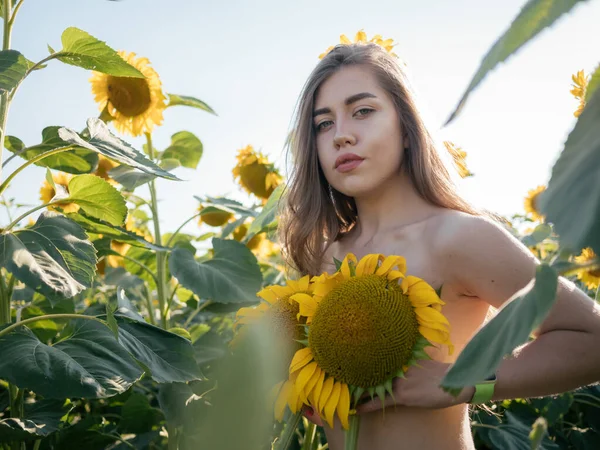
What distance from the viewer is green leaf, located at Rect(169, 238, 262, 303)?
4.99ft

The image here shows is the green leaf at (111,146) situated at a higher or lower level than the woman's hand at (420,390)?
higher

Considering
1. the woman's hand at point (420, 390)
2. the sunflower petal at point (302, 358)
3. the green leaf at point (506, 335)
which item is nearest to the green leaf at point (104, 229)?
the sunflower petal at point (302, 358)

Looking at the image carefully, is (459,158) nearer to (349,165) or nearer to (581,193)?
(349,165)

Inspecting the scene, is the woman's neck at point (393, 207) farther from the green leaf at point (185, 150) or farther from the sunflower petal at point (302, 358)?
the green leaf at point (185, 150)

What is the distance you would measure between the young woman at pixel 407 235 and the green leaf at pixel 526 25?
77 cm

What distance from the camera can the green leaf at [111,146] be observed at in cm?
113

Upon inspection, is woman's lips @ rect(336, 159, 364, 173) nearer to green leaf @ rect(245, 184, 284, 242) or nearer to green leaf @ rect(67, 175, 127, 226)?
green leaf @ rect(245, 184, 284, 242)

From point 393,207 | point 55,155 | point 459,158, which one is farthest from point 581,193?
point 459,158

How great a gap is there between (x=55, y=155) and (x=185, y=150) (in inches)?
21.7

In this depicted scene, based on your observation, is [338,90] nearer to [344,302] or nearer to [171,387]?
[344,302]

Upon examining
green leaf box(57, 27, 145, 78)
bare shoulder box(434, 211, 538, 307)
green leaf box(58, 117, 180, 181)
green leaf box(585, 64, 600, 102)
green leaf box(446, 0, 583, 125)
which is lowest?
bare shoulder box(434, 211, 538, 307)

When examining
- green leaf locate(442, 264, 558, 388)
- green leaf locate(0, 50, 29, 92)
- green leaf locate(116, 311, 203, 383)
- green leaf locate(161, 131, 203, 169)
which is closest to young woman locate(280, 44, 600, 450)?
green leaf locate(116, 311, 203, 383)

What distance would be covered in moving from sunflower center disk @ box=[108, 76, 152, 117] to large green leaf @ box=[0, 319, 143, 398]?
84 cm

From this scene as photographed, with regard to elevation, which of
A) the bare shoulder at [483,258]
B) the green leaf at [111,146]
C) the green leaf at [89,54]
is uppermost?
the green leaf at [89,54]
